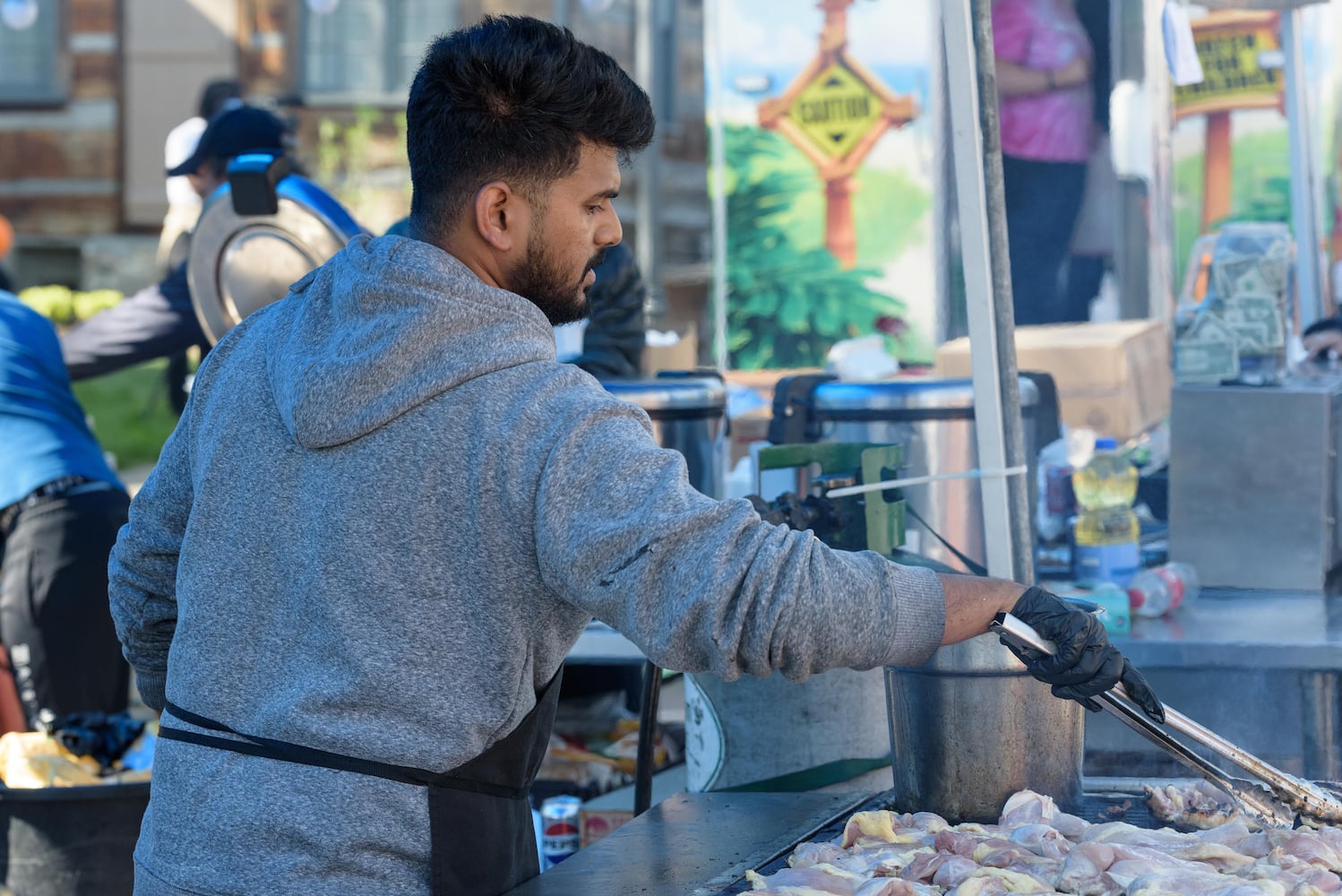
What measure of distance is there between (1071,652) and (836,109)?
6.02 meters

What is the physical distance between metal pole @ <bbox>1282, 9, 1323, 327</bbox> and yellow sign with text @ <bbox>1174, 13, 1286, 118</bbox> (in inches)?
48.6

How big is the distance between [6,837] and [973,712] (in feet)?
7.12

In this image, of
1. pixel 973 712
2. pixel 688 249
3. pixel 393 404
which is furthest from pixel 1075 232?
pixel 688 249

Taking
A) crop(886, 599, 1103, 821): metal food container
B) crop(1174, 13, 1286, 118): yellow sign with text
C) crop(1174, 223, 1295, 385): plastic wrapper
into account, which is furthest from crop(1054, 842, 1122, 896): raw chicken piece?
crop(1174, 13, 1286, 118): yellow sign with text

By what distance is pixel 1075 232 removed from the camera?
22.1 feet

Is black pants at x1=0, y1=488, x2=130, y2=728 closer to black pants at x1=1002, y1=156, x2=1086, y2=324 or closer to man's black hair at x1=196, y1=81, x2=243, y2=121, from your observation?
black pants at x1=1002, y1=156, x2=1086, y2=324

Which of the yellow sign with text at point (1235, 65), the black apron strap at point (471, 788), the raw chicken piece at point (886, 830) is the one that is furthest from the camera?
the yellow sign with text at point (1235, 65)

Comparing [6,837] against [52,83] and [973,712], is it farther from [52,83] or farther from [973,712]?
[52,83]

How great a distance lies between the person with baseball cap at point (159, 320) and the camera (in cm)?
463

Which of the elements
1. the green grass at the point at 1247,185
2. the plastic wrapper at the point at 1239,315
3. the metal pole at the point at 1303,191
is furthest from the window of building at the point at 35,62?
the plastic wrapper at the point at 1239,315

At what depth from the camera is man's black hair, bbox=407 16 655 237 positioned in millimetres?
1739

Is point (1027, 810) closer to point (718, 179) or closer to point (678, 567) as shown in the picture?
point (678, 567)

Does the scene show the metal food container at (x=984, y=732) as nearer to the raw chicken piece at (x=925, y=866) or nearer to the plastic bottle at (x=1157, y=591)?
the raw chicken piece at (x=925, y=866)

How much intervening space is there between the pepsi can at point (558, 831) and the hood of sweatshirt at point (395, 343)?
5.38 feet
